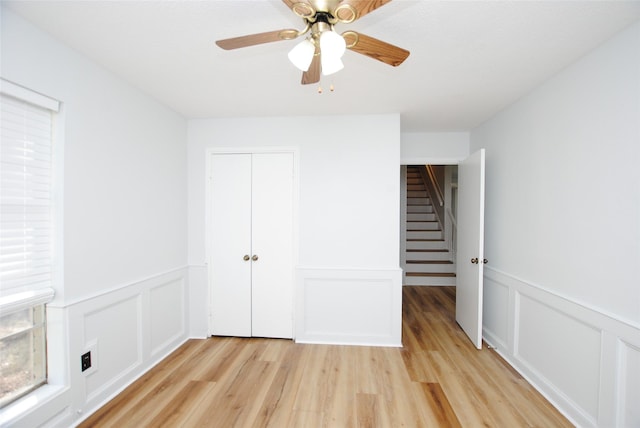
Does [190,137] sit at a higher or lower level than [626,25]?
lower

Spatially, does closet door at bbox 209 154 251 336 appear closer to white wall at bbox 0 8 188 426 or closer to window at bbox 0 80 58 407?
white wall at bbox 0 8 188 426

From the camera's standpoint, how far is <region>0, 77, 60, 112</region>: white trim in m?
1.39

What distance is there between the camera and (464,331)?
9.97 ft

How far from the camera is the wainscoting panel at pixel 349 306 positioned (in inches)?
108

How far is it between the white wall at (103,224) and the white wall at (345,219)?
1121 mm

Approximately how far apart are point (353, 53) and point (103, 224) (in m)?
2.08

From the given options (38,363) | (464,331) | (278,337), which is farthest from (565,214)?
(38,363)

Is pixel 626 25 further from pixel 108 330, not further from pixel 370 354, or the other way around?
pixel 108 330

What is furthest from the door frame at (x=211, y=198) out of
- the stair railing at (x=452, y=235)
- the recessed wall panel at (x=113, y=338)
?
the stair railing at (x=452, y=235)

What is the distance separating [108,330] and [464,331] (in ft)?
11.0

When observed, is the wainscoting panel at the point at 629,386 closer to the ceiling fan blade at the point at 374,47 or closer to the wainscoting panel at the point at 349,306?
the wainscoting panel at the point at 349,306

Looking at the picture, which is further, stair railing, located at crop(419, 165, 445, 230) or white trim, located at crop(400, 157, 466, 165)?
stair railing, located at crop(419, 165, 445, 230)

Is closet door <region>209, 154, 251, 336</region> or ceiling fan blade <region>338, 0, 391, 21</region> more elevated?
ceiling fan blade <region>338, 0, 391, 21</region>

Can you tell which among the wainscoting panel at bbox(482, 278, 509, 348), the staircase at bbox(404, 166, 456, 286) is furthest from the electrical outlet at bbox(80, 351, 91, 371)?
the staircase at bbox(404, 166, 456, 286)
